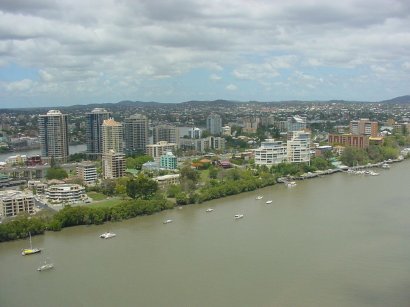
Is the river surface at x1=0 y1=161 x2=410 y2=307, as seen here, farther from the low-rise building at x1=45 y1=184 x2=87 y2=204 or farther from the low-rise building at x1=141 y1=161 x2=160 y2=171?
the low-rise building at x1=141 y1=161 x2=160 y2=171

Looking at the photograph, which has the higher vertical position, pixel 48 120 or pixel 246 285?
pixel 48 120

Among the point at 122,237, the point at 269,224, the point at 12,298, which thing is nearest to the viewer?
the point at 12,298

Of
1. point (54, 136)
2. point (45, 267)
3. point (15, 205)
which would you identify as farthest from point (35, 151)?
point (45, 267)

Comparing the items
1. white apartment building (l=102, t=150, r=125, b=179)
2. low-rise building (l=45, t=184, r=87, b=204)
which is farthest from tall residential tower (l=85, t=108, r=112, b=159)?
low-rise building (l=45, t=184, r=87, b=204)

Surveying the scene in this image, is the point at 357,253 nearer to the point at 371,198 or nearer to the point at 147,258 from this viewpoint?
the point at 147,258

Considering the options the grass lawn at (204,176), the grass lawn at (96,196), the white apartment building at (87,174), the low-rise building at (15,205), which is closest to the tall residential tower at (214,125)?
the grass lawn at (204,176)

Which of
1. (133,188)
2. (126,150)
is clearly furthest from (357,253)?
(126,150)

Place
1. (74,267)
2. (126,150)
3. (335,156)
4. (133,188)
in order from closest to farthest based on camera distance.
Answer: (74,267) < (133,188) < (335,156) < (126,150)
